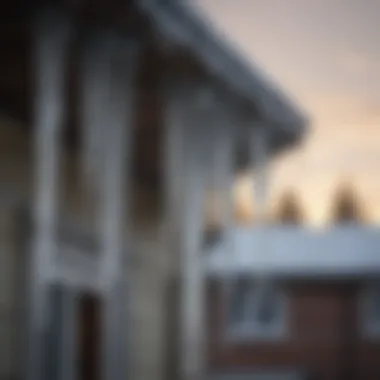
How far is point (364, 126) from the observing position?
16.9ft

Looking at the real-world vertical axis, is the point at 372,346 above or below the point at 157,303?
below

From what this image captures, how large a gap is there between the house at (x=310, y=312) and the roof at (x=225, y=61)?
1110cm

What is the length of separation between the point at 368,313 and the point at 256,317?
163cm

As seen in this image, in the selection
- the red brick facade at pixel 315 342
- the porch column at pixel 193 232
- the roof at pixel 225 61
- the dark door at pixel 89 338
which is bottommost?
the red brick facade at pixel 315 342

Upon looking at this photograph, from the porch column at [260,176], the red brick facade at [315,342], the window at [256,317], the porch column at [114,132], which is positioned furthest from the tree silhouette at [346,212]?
the porch column at [114,132]

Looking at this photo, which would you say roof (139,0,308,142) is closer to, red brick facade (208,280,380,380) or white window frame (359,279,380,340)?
red brick facade (208,280,380,380)

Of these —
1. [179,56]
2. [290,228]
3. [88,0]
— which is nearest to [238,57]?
[179,56]

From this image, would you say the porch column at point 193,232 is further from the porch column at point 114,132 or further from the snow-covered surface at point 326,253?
the snow-covered surface at point 326,253

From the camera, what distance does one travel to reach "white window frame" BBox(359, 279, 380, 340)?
54.9ft

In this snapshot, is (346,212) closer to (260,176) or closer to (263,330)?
(263,330)

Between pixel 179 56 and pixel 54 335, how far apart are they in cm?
141

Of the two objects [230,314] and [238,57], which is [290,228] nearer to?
[230,314]

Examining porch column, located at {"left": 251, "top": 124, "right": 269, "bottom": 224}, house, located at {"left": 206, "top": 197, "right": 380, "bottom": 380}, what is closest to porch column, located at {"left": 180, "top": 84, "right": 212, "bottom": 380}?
porch column, located at {"left": 251, "top": 124, "right": 269, "bottom": 224}

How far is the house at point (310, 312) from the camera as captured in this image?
53.2ft
